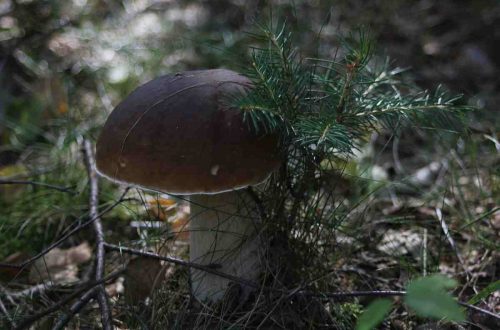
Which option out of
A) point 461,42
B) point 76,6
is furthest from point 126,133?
point 461,42

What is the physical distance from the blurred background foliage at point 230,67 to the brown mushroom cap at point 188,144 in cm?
45

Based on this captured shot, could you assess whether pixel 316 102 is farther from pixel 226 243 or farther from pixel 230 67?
pixel 230 67

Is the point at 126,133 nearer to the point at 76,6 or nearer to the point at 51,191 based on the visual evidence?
the point at 51,191

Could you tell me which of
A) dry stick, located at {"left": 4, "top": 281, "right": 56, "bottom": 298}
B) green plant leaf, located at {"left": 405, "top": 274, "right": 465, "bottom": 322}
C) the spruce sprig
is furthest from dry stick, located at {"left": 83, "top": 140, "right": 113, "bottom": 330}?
green plant leaf, located at {"left": 405, "top": 274, "right": 465, "bottom": 322}

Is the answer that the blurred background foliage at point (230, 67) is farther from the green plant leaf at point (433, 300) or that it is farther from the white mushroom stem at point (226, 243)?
the green plant leaf at point (433, 300)

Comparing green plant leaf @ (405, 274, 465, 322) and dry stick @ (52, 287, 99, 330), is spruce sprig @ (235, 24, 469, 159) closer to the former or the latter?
green plant leaf @ (405, 274, 465, 322)

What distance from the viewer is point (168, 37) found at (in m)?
4.60

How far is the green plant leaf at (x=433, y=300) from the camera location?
915 mm

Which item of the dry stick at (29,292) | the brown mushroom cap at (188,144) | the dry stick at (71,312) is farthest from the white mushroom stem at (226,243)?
the dry stick at (29,292)

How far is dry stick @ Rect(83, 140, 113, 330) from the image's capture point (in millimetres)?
1554

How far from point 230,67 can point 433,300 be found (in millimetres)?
2939

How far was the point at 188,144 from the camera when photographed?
1.58 m

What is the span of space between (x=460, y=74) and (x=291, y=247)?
3.19 meters

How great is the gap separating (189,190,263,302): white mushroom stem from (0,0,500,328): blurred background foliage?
425mm
